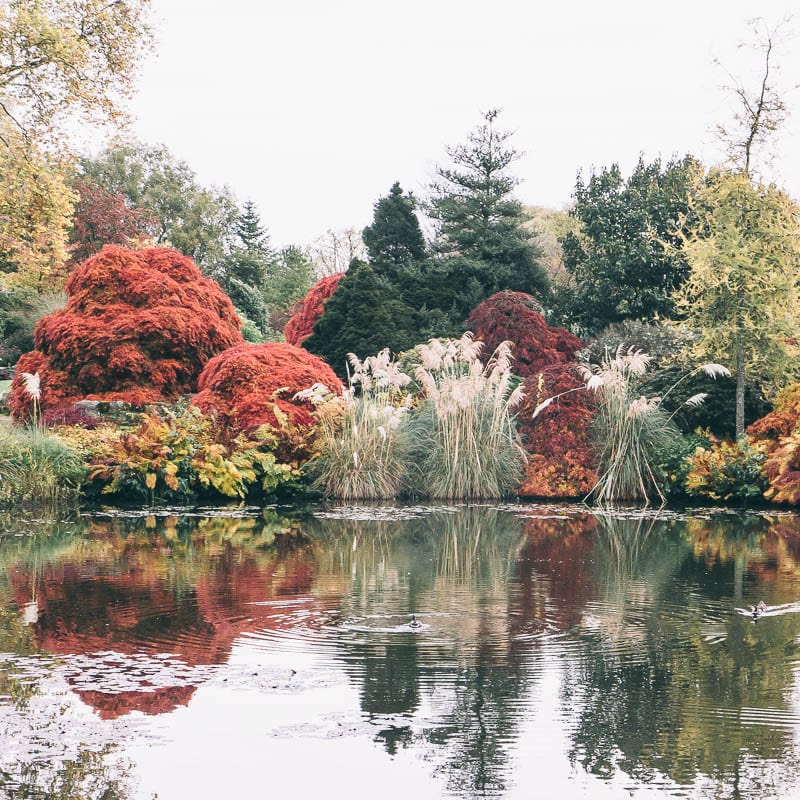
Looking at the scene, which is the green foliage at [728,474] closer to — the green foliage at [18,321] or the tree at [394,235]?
the tree at [394,235]

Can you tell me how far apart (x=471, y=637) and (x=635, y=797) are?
8.63 ft

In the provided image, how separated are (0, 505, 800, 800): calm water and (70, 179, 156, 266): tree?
94.7 feet

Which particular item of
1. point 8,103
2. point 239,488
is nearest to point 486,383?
point 239,488

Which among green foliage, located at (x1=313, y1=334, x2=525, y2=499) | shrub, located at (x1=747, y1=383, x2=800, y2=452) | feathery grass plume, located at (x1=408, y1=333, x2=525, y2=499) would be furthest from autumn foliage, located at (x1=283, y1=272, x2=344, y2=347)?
shrub, located at (x1=747, y1=383, x2=800, y2=452)

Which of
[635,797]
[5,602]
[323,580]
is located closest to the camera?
[635,797]

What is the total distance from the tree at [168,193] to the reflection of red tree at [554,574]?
39.1m

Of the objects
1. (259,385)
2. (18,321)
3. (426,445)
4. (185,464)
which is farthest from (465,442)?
(18,321)

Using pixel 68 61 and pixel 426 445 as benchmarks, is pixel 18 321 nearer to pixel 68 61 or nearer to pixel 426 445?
pixel 68 61

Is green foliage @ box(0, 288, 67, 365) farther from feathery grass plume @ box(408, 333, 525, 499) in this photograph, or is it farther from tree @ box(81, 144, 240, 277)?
tree @ box(81, 144, 240, 277)

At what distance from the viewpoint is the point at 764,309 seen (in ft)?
50.4

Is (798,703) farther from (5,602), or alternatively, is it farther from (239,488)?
(239,488)

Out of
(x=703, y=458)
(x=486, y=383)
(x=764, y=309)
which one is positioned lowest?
(x=703, y=458)

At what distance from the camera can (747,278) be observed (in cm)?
1543

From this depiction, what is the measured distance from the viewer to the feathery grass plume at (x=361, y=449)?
583 inches
